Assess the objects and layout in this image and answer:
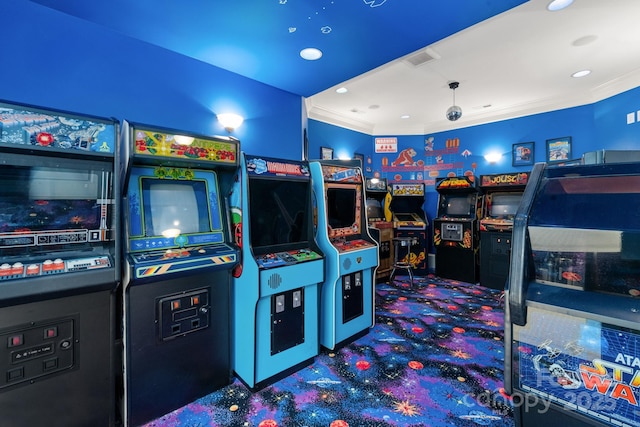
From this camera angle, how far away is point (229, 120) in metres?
2.79

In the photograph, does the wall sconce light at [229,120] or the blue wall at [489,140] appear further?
the blue wall at [489,140]

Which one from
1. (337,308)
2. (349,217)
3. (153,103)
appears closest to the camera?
(153,103)

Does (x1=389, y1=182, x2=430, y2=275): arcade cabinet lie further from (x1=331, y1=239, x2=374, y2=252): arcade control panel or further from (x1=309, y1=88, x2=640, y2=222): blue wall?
(x1=331, y1=239, x2=374, y2=252): arcade control panel

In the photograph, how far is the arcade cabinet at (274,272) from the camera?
2.04 meters

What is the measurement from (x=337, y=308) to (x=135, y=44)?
9.16 ft

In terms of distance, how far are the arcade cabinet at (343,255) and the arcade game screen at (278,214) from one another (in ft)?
0.58

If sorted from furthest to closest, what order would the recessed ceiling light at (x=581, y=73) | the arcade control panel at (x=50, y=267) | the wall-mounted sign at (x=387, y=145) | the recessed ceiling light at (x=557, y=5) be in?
the wall-mounted sign at (x=387, y=145)
the recessed ceiling light at (x=581, y=73)
the recessed ceiling light at (x=557, y=5)
the arcade control panel at (x=50, y=267)

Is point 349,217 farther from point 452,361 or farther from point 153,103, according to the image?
point 153,103

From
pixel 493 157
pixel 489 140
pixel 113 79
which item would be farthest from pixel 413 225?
pixel 113 79

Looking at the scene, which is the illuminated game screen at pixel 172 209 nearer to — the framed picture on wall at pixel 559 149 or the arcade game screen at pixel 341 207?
the arcade game screen at pixel 341 207

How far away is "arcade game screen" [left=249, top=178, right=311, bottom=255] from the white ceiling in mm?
2166

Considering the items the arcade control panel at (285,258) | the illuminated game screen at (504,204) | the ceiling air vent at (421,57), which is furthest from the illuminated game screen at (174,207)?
the illuminated game screen at (504,204)

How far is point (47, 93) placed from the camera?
193 centimetres

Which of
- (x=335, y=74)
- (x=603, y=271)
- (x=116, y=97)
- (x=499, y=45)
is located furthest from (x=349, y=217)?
(x=499, y=45)
